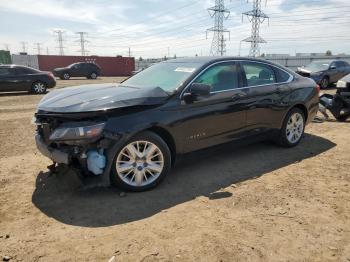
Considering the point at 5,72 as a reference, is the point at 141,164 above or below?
below

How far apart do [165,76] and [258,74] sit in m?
1.64

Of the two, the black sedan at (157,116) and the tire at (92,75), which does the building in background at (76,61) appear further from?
the black sedan at (157,116)

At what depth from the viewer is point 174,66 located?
5.17 metres

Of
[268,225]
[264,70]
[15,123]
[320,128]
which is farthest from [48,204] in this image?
[320,128]

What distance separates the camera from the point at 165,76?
16.3 feet

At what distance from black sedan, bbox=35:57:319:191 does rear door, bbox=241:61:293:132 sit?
2 cm

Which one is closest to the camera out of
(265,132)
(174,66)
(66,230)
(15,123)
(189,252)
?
(189,252)

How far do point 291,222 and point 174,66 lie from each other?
2.80 meters

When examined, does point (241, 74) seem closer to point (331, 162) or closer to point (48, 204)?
point (331, 162)

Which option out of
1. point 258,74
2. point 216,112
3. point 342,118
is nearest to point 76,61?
point 342,118

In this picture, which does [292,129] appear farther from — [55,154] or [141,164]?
[55,154]

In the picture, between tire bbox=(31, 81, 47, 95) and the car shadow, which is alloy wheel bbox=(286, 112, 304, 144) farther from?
tire bbox=(31, 81, 47, 95)

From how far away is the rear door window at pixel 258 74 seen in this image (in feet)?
17.7

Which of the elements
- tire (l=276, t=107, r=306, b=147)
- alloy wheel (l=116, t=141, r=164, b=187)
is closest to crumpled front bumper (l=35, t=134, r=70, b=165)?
alloy wheel (l=116, t=141, r=164, b=187)
